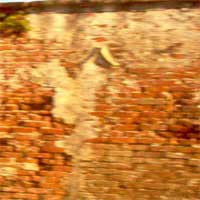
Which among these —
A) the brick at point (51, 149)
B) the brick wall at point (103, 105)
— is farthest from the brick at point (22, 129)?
the brick at point (51, 149)

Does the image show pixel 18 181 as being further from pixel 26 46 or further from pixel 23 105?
pixel 26 46

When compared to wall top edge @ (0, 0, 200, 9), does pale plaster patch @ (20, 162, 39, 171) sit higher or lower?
lower

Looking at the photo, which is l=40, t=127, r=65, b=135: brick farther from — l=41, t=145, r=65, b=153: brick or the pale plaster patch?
the pale plaster patch

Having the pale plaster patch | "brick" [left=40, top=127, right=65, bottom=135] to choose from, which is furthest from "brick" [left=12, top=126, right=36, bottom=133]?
the pale plaster patch

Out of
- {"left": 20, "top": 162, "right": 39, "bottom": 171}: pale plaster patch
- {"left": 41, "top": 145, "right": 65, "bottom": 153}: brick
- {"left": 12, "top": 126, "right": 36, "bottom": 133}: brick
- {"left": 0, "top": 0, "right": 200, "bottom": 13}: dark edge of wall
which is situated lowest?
{"left": 20, "top": 162, "right": 39, "bottom": 171}: pale plaster patch

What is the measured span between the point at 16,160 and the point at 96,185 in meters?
0.90

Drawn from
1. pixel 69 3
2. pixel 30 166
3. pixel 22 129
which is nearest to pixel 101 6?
pixel 69 3

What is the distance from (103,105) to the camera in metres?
5.20

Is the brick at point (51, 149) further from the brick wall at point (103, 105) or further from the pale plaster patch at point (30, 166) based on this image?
the pale plaster patch at point (30, 166)

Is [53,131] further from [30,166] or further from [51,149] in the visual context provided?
[30,166]

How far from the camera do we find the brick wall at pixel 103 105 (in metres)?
4.90

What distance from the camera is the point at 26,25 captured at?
5641mm

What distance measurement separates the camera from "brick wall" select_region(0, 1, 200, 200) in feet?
16.1

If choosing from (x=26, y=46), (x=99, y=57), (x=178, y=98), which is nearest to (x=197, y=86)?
(x=178, y=98)
